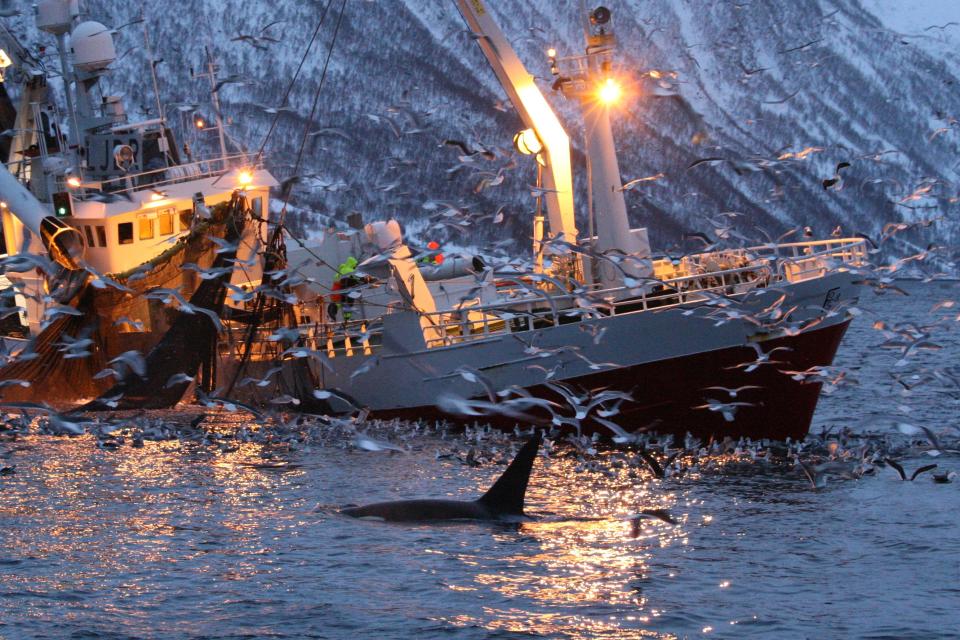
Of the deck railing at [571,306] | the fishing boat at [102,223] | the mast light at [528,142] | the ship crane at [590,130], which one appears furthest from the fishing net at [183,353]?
the ship crane at [590,130]

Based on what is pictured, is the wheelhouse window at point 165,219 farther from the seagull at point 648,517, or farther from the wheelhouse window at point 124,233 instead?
the seagull at point 648,517

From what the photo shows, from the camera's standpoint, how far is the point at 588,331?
104 feet

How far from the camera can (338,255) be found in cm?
3709

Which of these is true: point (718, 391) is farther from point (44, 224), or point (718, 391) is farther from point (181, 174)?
point (44, 224)

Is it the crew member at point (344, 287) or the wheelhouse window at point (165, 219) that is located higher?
the wheelhouse window at point (165, 219)

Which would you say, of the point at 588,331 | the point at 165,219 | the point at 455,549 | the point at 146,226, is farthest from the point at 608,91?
the point at 455,549

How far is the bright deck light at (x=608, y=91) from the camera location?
109 feet

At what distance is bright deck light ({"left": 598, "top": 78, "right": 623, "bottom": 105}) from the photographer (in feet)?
109

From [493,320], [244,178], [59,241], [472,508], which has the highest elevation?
[244,178]

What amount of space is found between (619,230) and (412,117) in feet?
32.5

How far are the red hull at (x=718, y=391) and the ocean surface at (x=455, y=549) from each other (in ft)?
9.05

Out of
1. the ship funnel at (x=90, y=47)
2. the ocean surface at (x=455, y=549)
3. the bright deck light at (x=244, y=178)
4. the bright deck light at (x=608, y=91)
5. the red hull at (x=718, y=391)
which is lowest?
the ocean surface at (x=455, y=549)

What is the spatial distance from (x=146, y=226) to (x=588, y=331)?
39.3 feet

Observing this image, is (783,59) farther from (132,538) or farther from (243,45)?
(132,538)
